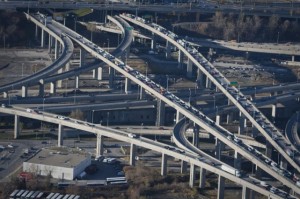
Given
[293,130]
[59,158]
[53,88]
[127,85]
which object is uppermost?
[127,85]

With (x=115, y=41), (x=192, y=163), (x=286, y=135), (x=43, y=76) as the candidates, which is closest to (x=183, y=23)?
(x=115, y=41)

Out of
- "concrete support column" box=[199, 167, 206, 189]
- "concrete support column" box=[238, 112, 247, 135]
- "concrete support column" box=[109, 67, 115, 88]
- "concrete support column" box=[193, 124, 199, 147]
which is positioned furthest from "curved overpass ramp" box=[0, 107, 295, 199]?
"concrete support column" box=[109, 67, 115, 88]

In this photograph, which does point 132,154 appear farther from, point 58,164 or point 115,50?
point 115,50

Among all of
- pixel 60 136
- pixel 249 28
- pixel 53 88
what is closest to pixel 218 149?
pixel 60 136

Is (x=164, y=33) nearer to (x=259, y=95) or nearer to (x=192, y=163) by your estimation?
(x=259, y=95)

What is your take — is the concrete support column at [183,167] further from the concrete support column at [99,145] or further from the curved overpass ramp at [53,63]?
the curved overpass ramp at [53,63]

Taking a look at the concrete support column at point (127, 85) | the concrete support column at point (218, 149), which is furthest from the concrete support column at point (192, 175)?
the concrete support column at point (127, 85)

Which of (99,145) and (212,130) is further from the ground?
(212,130)
